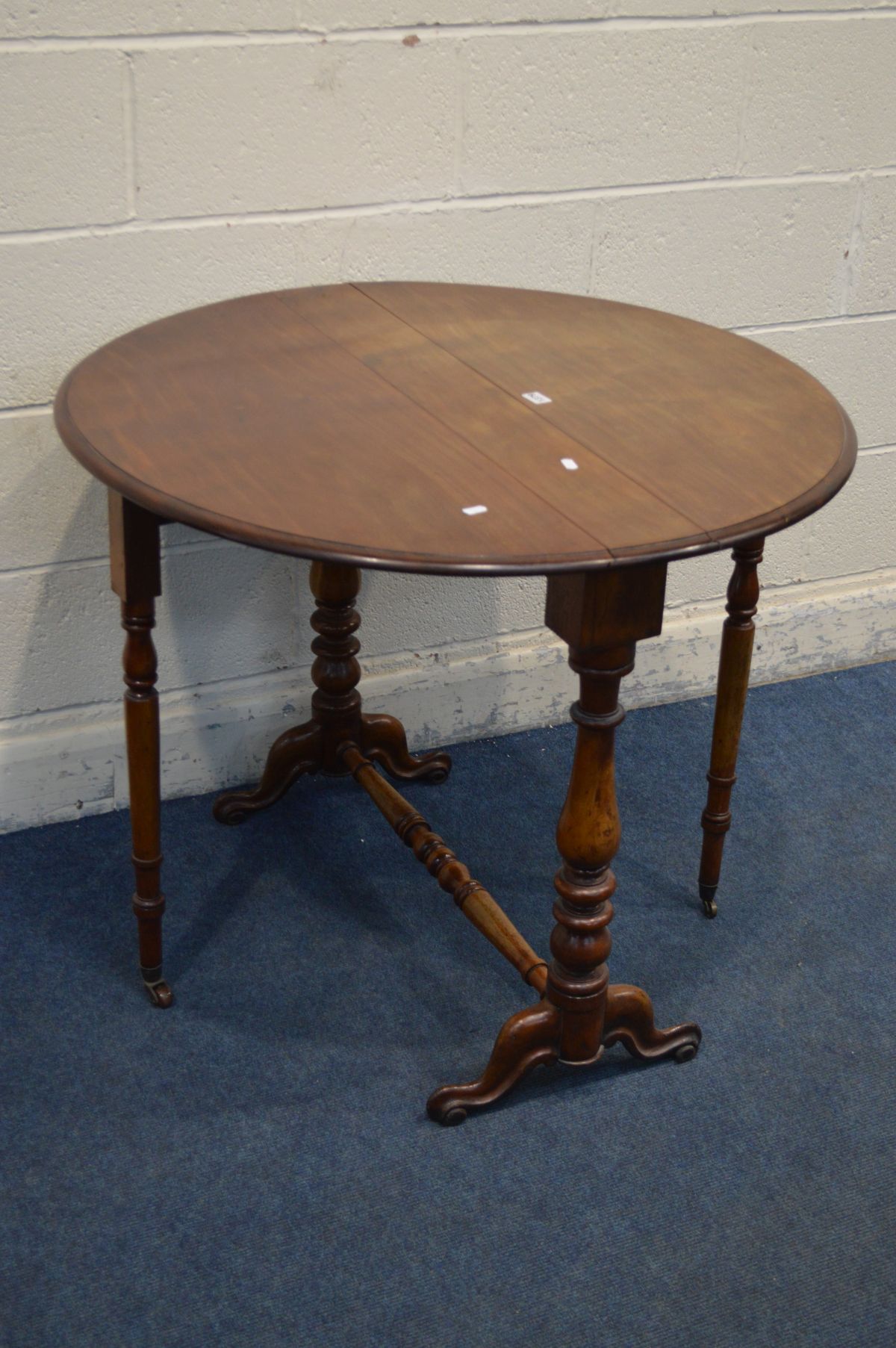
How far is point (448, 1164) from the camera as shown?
1.68 metres

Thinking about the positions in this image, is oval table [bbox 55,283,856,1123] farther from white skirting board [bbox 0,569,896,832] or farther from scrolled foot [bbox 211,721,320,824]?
white skirting board [bbox 0,569,896,832]

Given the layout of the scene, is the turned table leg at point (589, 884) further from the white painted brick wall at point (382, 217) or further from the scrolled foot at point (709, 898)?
the white painted brick wall at point (382, 217)

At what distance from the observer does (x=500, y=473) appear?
1.44 metres

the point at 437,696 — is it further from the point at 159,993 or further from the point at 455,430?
the point at 455,430

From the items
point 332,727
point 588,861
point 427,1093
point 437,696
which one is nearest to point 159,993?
point 427,1093

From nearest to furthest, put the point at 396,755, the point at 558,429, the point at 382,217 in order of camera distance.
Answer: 1. the point at 558,429
2. the point at 382,217
3. the point at 396,755

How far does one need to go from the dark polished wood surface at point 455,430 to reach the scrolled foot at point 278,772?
69cm

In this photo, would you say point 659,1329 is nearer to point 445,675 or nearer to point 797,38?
point 445,675

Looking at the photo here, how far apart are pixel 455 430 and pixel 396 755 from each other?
0.92 m

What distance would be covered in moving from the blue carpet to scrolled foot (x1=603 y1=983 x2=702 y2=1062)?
3 cm

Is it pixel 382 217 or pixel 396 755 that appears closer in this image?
pixel 382 217

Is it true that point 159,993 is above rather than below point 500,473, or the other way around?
below

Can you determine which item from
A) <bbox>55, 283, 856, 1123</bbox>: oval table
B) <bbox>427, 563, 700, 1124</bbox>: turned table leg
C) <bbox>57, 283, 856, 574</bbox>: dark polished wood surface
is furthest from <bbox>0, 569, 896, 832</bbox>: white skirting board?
<bbox>427, 563, 700, 1124</bbox>: turned table leg

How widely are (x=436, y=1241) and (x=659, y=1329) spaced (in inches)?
10.1
